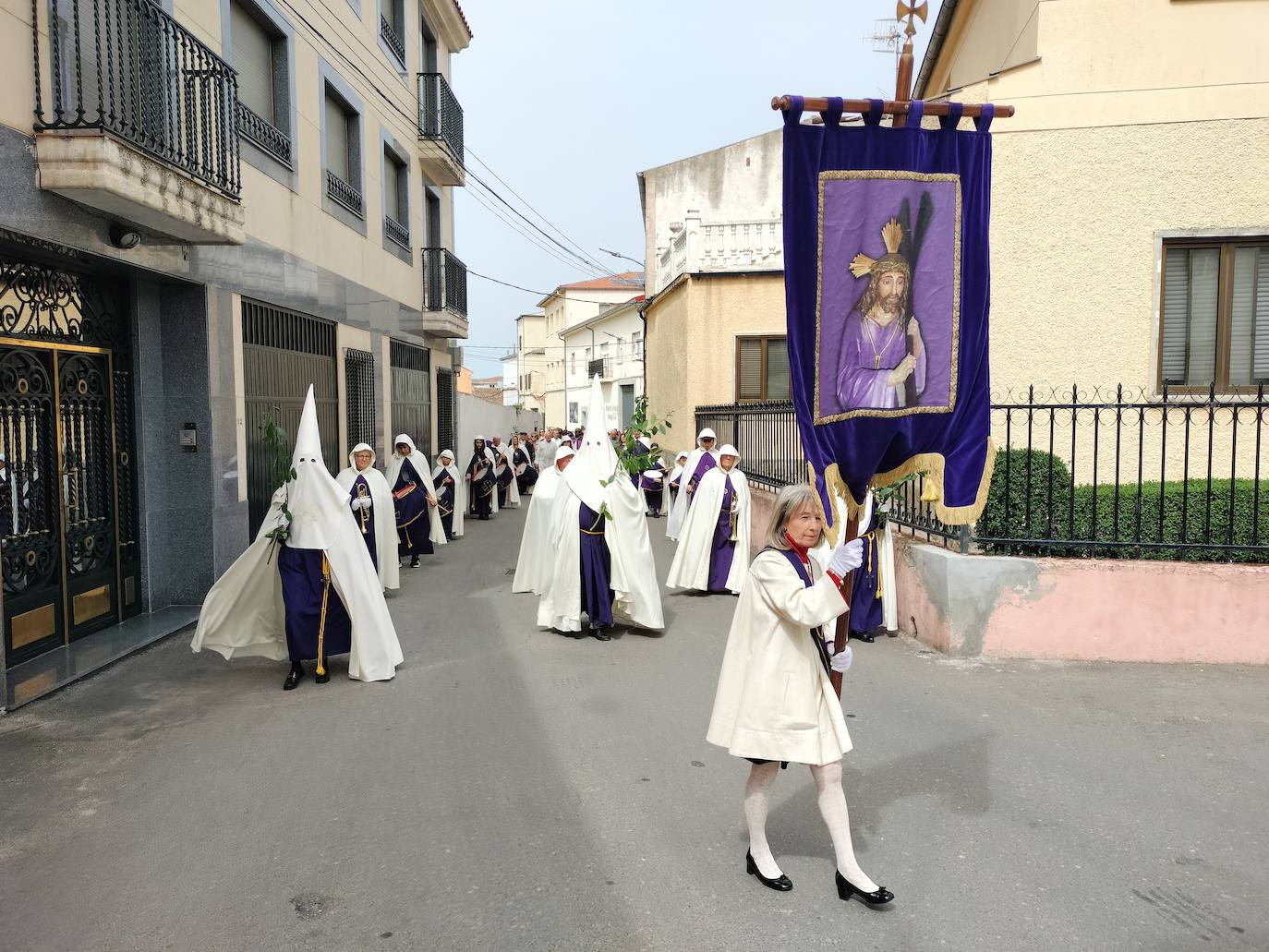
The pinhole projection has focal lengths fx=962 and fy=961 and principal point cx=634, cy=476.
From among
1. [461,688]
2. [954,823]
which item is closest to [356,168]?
[461,688]

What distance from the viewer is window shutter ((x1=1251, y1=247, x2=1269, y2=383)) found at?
9.69m

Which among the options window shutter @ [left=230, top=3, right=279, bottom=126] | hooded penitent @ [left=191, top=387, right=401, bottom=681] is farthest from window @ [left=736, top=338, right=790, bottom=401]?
hooded penitent @ [left=191, top=387, right=401, bottom=681]

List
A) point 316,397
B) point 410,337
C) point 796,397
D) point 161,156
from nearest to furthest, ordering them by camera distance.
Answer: point 796,397 → point 161,156 → point 316,397 → point 410,337

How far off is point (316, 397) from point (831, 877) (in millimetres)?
11061

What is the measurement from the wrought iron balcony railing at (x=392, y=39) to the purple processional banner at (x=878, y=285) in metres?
14.5

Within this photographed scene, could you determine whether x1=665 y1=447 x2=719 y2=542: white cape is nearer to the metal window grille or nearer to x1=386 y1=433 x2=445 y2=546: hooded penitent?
x1=386 y1=433 x2=445 y2=546: hooded penitent

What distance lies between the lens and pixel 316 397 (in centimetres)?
1338

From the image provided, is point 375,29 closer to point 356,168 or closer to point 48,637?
point 356,168

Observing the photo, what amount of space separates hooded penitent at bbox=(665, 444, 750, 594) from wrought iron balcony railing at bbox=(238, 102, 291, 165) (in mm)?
6396

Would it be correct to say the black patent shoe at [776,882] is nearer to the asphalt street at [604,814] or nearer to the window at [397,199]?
the asphalt street at [604,814]

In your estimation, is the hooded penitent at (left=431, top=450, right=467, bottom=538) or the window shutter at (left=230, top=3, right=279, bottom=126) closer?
the window shutter at (left=230, top=3, right=279, bottom=126)

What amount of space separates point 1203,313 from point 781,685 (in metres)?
8.34

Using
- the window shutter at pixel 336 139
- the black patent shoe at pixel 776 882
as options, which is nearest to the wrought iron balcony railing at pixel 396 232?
the window shutter at pixel 336 139

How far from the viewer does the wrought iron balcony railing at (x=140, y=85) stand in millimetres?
6926
